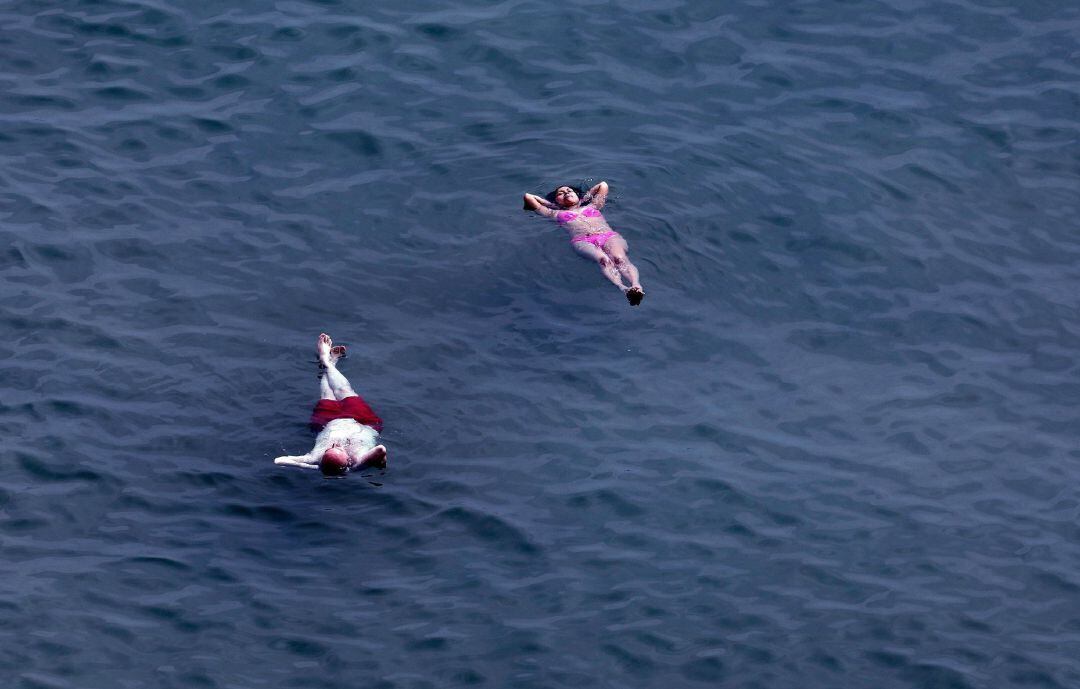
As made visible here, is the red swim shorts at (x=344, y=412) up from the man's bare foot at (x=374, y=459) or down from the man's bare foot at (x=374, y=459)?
up

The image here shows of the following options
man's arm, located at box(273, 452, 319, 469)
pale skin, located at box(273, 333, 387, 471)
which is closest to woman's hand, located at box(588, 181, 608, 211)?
pale skin, located at box(273, 333, 387, 471)

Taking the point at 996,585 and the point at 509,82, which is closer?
the point at 996,585

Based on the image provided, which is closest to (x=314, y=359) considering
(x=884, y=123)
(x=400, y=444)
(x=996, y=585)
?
(x=400, y=444)

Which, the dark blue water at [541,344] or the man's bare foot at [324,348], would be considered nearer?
the dark blue water at [541,344]

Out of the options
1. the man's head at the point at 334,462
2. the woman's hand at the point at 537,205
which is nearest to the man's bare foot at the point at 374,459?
the man's head at the point at 334,462

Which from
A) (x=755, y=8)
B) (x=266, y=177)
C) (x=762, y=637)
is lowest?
(x=762, y=637)

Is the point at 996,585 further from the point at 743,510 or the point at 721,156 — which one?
the point at 721,156

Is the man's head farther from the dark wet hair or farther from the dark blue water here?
the dark wet hair

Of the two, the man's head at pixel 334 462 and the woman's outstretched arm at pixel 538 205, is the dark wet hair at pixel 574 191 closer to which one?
the woman's outstretched arm at pixel 538 205
